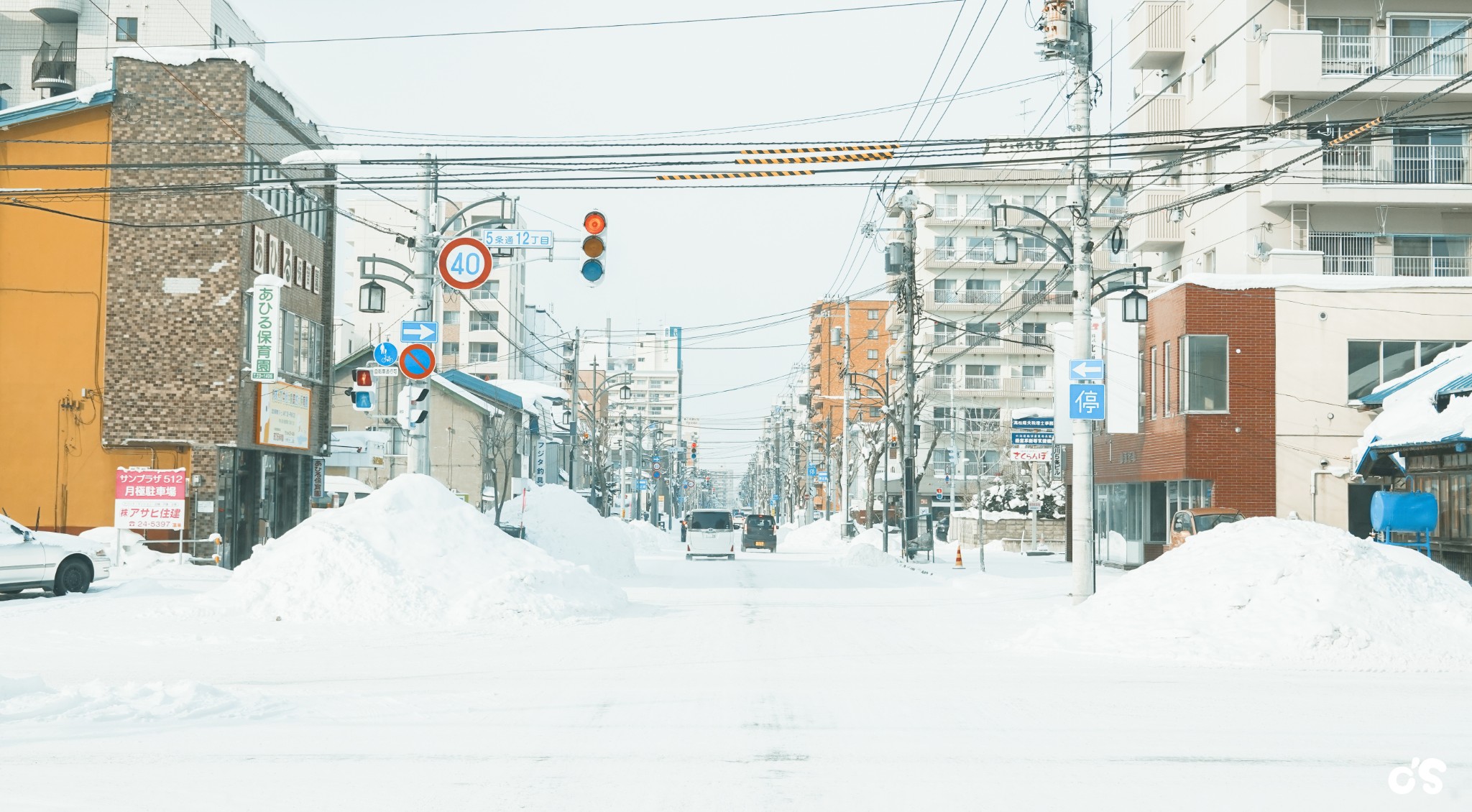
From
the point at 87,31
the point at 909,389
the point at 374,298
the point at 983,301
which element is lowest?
the point at 909,389

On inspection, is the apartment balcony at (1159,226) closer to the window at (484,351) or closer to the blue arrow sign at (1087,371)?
the blue arrow sign at (1087,371)

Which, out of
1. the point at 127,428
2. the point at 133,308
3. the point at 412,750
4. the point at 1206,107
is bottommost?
the point at 412,750

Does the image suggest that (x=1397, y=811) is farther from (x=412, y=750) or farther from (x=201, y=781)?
(x=201, y=781)

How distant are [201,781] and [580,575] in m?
14.6

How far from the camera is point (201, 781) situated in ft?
26.1

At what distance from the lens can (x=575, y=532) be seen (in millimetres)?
39625

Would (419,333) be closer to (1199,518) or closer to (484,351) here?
(1199,518)

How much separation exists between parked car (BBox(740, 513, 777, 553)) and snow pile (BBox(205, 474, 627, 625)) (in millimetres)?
38081

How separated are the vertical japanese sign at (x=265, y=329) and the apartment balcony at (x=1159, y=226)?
34681 millimetres

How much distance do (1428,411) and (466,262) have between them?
1958 centimetres

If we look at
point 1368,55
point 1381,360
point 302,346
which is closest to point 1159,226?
point 1368,55

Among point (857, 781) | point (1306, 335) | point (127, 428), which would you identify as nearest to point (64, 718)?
point (857, 781)

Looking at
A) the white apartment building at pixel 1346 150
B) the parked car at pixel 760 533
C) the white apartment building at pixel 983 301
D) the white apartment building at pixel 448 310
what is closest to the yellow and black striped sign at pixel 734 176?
the white apartment building at pixel 1346 150

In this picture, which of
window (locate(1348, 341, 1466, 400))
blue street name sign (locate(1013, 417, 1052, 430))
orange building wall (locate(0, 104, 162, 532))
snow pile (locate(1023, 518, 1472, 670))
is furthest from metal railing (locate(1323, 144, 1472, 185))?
orange building wall (locate(0, 104, 162, 532))
